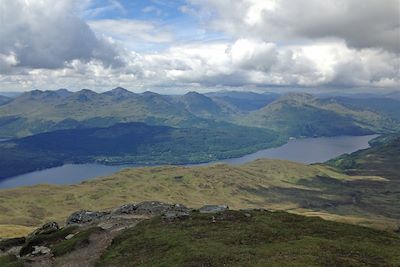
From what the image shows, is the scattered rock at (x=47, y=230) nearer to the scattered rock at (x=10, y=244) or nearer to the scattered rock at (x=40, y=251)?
the scattered rock at (x=10, y=244)

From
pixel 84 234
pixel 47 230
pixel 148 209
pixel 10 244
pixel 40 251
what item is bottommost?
pixel 10 244

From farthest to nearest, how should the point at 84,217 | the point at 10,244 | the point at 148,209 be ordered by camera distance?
the point at 84,217
the point at 148,209
the point at 10,244

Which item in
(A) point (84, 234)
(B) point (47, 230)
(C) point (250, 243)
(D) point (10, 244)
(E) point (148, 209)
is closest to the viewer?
(C) point (250, 243)

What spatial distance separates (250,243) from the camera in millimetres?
64562

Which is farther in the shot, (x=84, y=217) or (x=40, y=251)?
(x=84, y=217)

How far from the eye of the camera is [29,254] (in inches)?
3103

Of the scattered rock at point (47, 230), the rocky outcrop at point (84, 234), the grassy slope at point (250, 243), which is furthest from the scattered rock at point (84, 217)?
the grassy slope at point (250, 243)

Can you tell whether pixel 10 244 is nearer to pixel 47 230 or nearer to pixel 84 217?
pixel 47 230

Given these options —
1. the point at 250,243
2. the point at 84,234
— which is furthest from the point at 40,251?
the point at 250,243

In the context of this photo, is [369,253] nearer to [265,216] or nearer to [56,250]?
[265,216]

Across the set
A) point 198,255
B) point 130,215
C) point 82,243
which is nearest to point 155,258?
point 198,255

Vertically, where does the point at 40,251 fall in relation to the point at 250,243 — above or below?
below

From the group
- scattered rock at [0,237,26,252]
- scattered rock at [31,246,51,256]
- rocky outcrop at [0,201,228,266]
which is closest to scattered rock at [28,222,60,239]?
rocky outcrop at [0,201,228,266]

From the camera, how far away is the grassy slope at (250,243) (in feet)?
177
